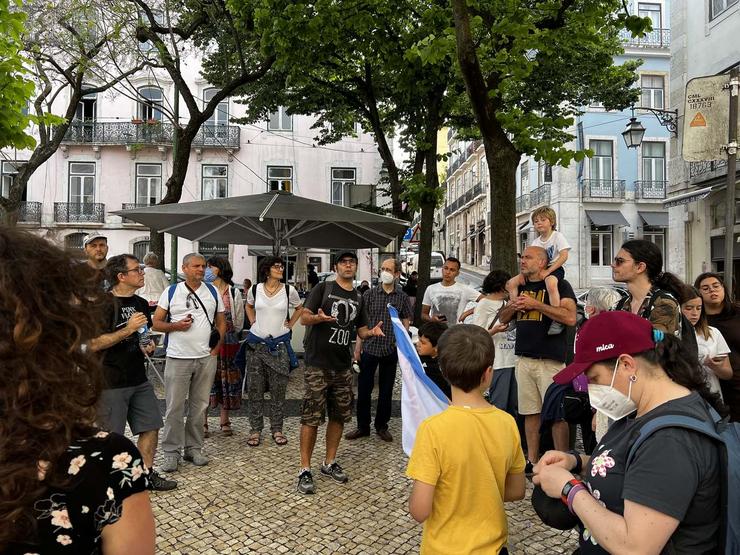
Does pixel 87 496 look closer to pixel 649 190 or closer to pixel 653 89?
pixel 649 190

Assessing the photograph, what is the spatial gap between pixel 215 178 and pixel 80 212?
23.3 feet

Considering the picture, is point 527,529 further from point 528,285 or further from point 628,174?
point 628,174

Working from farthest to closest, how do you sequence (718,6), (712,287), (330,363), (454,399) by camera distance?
(718,6), (330,363), (712,287), (454,399)

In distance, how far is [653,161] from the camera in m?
31.8

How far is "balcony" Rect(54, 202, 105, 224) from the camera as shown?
28112 millimetres

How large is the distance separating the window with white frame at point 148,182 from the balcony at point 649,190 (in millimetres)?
26768

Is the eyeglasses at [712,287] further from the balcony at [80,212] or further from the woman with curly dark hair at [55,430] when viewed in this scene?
the balcony at [80,212]

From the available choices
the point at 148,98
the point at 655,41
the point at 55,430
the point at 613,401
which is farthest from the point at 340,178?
the point at 55,430

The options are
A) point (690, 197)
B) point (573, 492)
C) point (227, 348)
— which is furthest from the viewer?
point (690, 197)

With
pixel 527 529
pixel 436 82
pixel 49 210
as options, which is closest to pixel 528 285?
pixel 527 529

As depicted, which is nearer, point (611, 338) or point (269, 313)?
point (611, 338)

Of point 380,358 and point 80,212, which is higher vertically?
point 80,212

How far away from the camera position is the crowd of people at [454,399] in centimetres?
113

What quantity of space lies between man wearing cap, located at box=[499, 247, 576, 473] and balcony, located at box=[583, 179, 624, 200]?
96.2 ft
